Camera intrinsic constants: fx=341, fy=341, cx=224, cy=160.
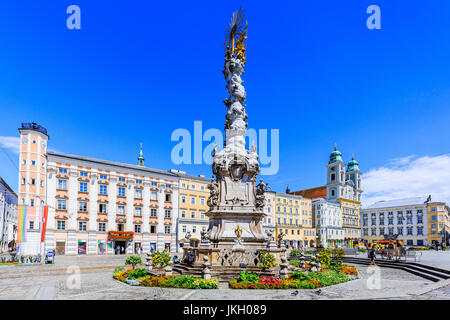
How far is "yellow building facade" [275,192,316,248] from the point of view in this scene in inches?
3123

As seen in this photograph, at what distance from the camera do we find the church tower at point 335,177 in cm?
10194

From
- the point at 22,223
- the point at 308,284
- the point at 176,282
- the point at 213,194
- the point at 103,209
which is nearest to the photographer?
the point at 308,284

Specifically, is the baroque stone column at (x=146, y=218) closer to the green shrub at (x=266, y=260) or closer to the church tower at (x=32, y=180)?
the church tower at (x=32, y=180)

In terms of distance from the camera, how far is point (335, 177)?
4109 inches

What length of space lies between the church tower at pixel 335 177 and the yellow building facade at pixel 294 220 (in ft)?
58.8

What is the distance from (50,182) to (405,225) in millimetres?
97099

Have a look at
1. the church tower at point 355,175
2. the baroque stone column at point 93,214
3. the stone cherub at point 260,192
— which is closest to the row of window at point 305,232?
the church tower at point 355,175

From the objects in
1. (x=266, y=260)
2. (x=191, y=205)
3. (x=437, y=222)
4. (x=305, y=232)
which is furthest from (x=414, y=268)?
(x=437, y=222)

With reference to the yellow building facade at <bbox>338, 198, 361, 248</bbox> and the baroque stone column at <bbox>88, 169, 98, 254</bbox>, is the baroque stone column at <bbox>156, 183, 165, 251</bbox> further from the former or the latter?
the yellow building facade at <bbox>338, 198, 361, 248</bbox>

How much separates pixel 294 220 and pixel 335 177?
95.0 feet

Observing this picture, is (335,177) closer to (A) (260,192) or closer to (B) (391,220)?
(B) (391,220)

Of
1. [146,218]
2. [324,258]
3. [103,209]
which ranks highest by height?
[103,209]

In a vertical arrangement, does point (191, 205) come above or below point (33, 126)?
below

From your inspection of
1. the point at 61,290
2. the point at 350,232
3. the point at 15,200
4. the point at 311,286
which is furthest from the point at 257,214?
the point at 350,232
